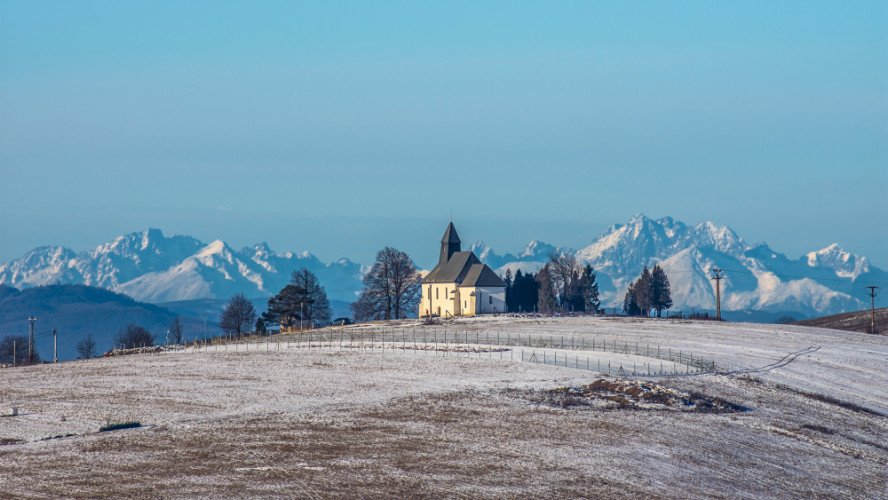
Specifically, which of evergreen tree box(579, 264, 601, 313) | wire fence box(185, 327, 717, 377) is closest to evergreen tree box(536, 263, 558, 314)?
evergreen tree box(579, 264, 601, 313)

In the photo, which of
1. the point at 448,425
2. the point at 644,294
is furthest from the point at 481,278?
the point at 448,425

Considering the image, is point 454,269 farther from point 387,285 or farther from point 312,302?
point 312,302

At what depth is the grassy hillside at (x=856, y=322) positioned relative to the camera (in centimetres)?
11414

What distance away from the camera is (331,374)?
57.0 metres

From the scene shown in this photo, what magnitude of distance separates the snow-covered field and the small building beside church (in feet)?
195

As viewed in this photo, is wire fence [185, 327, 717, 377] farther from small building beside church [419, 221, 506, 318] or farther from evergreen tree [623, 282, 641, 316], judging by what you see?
evergreen tree [623, 282, 641, 316]

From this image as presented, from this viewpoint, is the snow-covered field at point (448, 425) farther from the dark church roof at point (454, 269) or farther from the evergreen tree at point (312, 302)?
the dark church roof at point (454, 269)

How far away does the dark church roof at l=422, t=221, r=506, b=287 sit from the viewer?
133 metres

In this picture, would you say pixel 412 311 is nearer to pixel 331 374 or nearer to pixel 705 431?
pixel 331 374

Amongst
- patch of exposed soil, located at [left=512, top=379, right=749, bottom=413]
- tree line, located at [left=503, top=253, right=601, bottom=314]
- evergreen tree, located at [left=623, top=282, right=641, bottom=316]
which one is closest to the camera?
patch of exposed soil, located at [left=512, top=379, right=749, bottom=413]

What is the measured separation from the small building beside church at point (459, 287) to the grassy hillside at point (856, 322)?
145 ft

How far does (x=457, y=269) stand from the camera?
5458 inches

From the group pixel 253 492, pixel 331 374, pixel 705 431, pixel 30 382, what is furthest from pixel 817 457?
pixel 30 382

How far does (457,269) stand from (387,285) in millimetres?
11237
